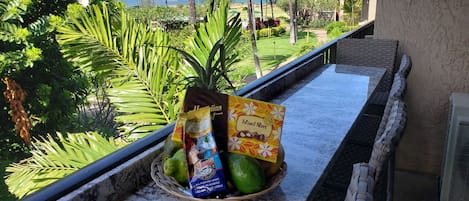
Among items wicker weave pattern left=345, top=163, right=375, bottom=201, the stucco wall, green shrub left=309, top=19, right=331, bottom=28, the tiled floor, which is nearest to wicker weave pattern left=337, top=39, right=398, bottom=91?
the stucco wall

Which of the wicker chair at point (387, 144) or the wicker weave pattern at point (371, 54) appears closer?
the wicker chair at point (387, 144)

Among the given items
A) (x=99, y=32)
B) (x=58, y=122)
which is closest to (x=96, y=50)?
(x=99, y=32)

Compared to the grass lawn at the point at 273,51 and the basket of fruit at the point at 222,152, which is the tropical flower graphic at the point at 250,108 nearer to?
the basket of fruit at the point at 222,152

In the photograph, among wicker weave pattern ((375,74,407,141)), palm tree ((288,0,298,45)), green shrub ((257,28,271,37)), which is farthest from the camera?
green shrub ((257,28,271,37))

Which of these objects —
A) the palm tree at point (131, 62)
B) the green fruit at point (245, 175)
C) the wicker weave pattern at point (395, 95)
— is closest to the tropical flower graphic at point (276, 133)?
the green fruit at point (245, 175)

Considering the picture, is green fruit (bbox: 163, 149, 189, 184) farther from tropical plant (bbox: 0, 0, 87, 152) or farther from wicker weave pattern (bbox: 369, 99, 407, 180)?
tropical plant (bbox: 0, 0, 87, 152)

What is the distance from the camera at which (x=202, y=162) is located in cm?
87

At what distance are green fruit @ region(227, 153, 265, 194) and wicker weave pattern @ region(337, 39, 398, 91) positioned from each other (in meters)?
1.92

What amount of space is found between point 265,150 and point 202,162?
177 millimetres

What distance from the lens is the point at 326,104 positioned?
1.80 meters

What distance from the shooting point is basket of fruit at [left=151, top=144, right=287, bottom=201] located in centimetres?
87

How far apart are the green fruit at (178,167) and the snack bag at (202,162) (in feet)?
0.13

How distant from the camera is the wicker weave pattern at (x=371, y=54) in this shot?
2555 millimetres

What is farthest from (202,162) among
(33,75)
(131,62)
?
(33,75)
